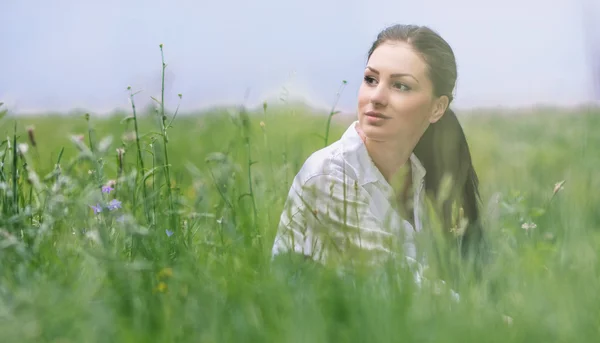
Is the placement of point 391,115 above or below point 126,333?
above

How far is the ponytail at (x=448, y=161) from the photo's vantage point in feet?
11.5

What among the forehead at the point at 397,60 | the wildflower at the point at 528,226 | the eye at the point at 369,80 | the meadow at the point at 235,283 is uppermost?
the forehead at the point at 397,60

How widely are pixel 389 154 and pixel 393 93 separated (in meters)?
0.26

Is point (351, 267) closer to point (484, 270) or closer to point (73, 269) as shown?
point (484, 270)

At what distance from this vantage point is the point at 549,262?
2561 millimetres

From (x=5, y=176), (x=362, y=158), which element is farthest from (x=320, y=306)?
(x=5, y=176)

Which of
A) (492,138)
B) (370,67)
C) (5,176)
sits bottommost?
(492,138)

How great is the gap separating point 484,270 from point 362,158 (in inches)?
30.9

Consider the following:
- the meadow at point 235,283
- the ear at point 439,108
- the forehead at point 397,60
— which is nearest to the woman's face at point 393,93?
the forehead at point 397,60

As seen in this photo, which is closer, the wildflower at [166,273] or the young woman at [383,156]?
the wildflower at [166,273]

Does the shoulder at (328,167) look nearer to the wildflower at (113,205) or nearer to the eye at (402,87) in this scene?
the eye at (402,87)

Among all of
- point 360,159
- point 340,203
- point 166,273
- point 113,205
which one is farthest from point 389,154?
point 166,273

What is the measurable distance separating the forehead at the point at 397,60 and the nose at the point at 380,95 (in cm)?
7

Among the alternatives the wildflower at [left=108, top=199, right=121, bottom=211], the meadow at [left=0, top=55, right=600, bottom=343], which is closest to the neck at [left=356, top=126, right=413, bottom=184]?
the meadow at [left=0, top=55, right=600, bottom=343]
